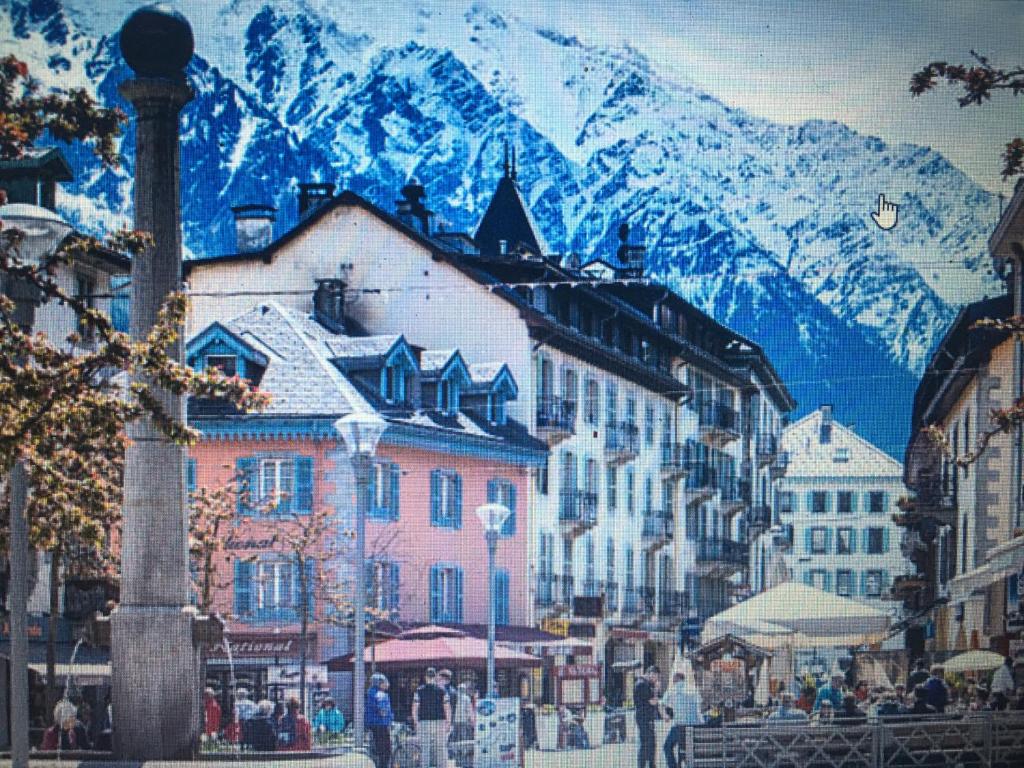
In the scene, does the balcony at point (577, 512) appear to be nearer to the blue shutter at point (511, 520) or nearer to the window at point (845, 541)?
the blue shutter at point (511, 520)

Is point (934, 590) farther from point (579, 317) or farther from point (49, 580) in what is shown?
point (49, 580)

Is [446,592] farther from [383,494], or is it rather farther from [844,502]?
[844,502]

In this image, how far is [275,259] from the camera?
1319 centimetres

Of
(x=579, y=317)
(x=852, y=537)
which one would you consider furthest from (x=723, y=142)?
(x=852, y=537)

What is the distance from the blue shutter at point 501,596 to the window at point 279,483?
4.28 ft

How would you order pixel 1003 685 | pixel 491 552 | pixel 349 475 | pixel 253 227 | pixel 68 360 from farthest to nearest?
pixel 253 227 < pixel 349 475 < pixel 491 552 < pixel 1003 685 < pixel 68 360

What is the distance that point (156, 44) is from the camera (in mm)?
10844

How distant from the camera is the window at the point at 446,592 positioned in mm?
12781

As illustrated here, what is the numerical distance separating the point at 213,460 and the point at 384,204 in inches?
80.6

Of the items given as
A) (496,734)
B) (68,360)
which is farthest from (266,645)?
(68,360)

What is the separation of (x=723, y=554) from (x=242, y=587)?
10.5 feet

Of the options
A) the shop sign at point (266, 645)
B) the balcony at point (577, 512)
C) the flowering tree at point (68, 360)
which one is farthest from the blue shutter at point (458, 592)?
the flowering tree at point (68, 360)

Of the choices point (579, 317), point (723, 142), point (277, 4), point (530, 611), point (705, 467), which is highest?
point (277, 4)

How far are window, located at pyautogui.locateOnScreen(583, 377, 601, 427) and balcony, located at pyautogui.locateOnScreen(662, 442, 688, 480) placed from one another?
509 mm
